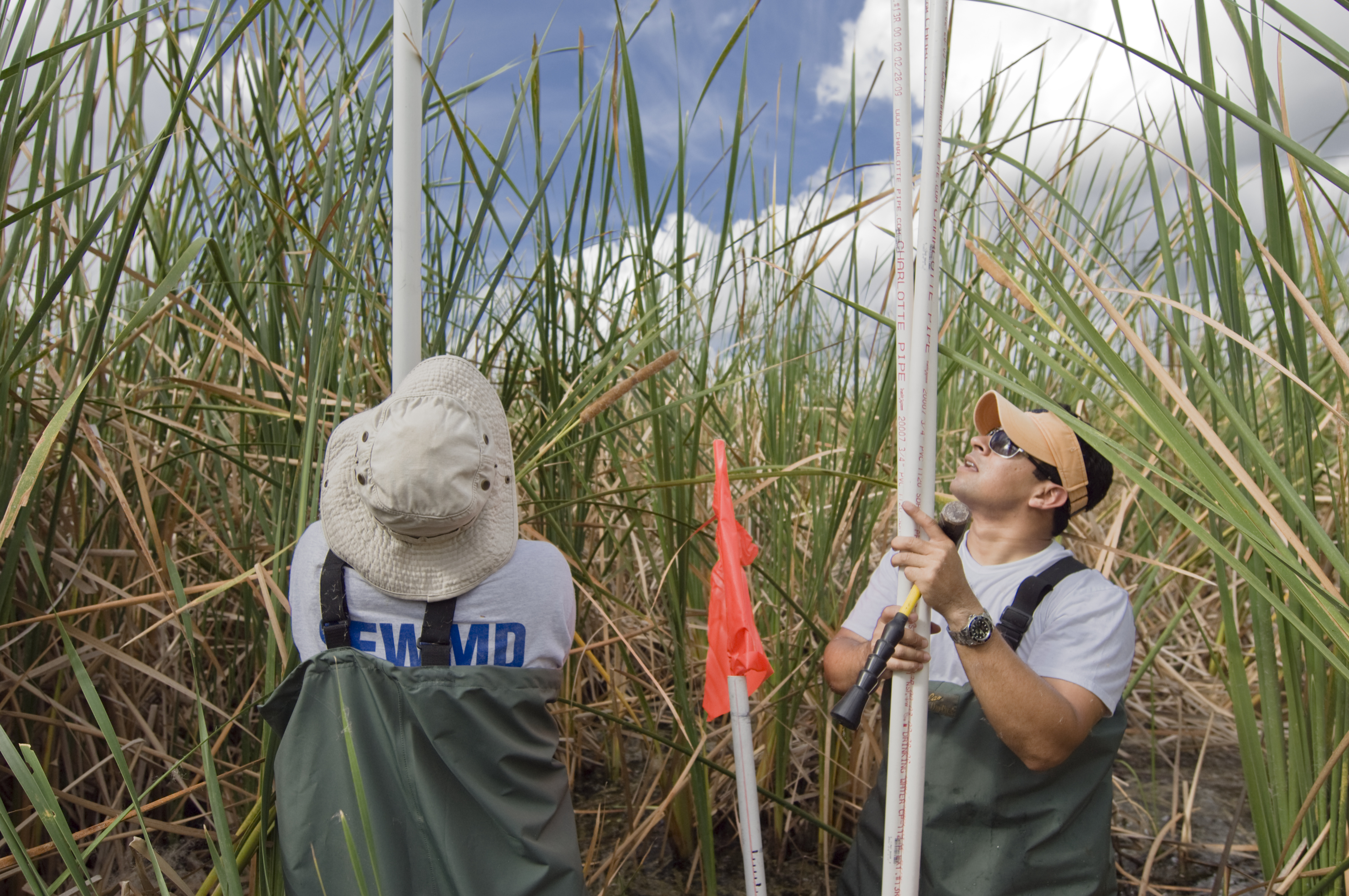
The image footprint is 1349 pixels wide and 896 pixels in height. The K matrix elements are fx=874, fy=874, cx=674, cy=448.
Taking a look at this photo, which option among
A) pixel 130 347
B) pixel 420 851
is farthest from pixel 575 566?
pixel 130 347

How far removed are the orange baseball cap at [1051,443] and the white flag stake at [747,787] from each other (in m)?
0.62

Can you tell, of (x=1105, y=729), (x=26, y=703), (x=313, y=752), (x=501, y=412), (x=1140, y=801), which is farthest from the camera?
(x=1140, y=801)

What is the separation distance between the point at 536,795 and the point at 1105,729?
88 cm

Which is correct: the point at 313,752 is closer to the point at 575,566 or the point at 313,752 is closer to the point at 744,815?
the point at 744,815

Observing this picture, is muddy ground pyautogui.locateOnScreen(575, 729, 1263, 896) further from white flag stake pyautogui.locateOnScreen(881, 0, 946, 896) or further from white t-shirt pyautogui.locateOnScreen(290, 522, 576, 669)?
white flag stake pyautogui.locateOnScreen(881, 0, 946, 896)

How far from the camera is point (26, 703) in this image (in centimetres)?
153

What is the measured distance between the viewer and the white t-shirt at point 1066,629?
4.28ft

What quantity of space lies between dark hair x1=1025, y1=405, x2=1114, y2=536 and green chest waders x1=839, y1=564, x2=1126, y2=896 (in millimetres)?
141

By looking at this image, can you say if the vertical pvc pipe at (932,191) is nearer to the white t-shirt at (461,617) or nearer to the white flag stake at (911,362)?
the white flag stake at (911,362)

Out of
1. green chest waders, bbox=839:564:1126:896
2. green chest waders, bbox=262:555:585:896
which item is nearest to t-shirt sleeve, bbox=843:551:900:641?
green chest waders, bbox=839:564:1126:896

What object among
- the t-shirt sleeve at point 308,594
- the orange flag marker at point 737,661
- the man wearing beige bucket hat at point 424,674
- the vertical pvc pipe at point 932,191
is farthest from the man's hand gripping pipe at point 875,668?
the t-shirt sleeve at point 308,594

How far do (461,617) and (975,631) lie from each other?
0.68 meters

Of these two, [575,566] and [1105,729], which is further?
[575,566]

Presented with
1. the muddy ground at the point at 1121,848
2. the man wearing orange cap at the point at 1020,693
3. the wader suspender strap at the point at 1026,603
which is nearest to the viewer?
the man wearing orange cap at the point at 1020,693
